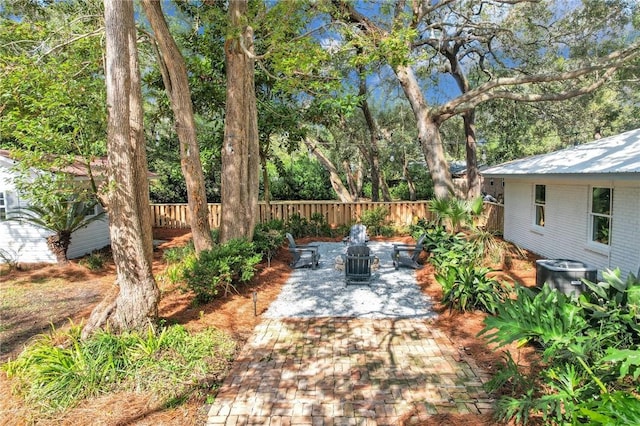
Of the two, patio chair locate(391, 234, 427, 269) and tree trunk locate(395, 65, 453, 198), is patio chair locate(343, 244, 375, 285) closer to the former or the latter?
patio chair locate(391, 234, 427, 269)

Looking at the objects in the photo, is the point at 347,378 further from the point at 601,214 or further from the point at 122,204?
the point at 601,214

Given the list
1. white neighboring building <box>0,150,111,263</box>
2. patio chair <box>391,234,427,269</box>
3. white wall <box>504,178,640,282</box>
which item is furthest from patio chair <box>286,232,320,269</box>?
white wall <box>504,178,640,282</box>

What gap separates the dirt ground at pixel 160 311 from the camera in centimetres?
351

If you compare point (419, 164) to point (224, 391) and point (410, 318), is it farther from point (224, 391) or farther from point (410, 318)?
point (224, 391)

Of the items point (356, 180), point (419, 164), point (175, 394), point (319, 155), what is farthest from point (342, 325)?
point (419, 164)

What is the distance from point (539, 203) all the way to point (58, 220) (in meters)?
13.8

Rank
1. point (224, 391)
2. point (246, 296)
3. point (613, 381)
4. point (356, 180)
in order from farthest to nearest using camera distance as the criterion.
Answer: point (356, 180) < point (246, 296) < point (224, 391) < point (613, 381)

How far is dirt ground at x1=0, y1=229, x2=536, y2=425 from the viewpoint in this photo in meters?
3.51

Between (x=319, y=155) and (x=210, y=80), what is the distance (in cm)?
949

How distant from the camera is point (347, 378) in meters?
4.18

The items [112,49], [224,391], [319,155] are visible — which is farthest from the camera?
[319,155]

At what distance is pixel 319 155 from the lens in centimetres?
2030

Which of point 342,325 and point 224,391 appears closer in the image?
point 224,391

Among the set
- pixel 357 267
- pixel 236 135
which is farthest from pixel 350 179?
pixel 357 267
